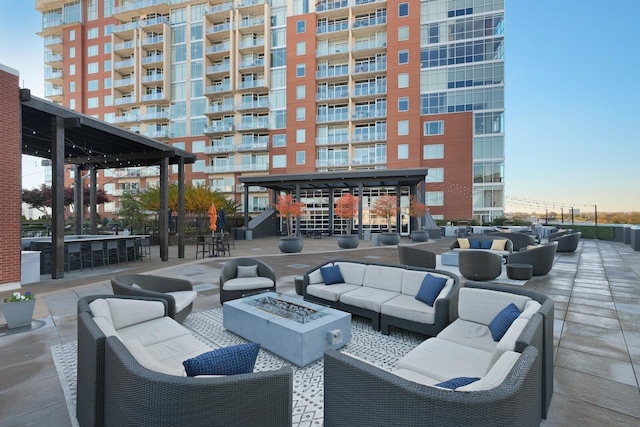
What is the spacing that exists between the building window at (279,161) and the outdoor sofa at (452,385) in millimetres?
33336

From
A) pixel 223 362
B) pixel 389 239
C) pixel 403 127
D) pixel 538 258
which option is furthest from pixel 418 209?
pixel 223 362

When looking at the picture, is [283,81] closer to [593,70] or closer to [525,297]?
[593,70]

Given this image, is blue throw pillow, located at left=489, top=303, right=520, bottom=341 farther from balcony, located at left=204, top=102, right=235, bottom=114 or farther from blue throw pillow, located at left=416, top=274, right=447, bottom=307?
balcony, located at left=204, top=102, right=235, bottom=114

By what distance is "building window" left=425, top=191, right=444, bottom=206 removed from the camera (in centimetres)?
3108

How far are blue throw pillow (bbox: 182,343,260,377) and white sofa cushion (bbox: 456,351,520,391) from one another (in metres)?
1.32

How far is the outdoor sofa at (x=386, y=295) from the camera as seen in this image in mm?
4141

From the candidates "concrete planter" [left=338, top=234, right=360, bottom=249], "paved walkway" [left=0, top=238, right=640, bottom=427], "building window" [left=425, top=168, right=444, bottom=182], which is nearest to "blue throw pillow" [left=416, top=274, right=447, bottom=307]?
"paved walkway" [left=0, top=238, right=640, bottom=427]

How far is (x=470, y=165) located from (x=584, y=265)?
21.7 meters

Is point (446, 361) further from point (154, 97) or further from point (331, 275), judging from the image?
point (154, 97)

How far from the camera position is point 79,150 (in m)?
12.6

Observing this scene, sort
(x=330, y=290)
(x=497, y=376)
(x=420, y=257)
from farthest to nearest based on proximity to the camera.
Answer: (x=420, y=257) → (x=330, y=290) → (x=497, y=376)

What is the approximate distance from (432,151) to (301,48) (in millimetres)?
18482

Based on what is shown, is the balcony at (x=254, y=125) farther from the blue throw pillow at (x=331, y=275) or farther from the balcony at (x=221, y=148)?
the blue throw pillow at (x=331, y=275)

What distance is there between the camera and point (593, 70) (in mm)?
19922
